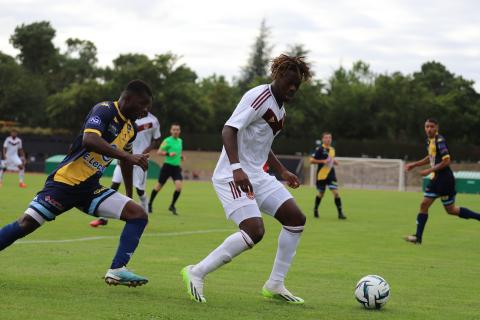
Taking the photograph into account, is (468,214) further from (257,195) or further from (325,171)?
(257,195)

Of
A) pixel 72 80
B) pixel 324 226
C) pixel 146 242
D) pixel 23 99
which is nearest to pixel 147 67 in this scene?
pixel 23 99

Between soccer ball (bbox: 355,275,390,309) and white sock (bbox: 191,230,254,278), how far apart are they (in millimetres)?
1075

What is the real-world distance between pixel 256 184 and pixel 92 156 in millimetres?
1563

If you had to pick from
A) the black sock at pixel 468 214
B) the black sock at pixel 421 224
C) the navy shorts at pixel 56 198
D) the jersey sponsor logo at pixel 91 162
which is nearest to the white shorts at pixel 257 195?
the jersey sponsor logo at pixel 91 162

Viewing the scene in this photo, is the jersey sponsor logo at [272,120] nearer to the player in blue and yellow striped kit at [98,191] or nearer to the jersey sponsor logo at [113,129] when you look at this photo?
the player in blue and yellow striped kit at [98,191]

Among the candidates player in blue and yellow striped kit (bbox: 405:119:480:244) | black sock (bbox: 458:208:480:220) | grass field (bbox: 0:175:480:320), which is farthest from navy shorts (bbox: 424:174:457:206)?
grass field (bbox: 0:175:480:320)

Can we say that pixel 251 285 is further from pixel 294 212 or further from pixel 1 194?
pixel 1 194

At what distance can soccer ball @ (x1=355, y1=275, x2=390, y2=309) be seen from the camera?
7.11m

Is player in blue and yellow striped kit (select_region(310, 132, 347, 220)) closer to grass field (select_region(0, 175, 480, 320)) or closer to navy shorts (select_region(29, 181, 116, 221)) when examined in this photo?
grass field (select_region(0, 175, 480, 320))

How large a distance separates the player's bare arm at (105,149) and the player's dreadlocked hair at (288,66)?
1446mm

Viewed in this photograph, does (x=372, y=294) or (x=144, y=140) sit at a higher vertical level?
(x=144, y=140)

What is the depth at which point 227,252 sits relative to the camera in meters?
7.11

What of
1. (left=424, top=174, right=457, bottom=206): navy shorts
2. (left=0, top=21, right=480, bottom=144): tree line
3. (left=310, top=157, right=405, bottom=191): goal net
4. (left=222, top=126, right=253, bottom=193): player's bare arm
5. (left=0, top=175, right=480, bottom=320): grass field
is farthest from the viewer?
(left=0, top=21, right=480, bottom=144): tree line

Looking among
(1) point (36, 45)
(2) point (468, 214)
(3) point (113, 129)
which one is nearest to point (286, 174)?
(3) point (113, 129)
